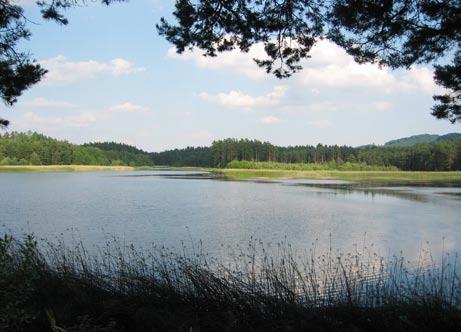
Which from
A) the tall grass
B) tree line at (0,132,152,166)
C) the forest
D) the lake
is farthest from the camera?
tree line at (0,132,152,166)

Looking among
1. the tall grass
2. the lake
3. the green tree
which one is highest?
the green tree

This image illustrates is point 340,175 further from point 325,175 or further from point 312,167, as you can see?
point 312,167

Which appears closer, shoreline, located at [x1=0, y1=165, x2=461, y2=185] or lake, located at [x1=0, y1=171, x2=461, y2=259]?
lake, located at [x1=0, y1=171, x2=461, y2=259]

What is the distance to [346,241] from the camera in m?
16.9

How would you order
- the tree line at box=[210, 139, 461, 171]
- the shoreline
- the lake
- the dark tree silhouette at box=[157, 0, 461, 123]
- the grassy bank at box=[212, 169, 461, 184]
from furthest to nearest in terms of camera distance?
the tree line at box=[210, 139, 461, 171] < the grassy bank at box=[212, 169, 461, 184] < the shoreline < the lake < the dark tree silhouette at box=[157, 0, 461, 123]

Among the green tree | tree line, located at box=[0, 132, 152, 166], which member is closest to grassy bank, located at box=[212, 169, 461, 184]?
the green tree

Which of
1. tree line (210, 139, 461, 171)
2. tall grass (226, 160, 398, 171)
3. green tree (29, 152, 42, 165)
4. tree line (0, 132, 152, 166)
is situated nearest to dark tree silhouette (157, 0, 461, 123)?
tall grass (226, 160, 398, 171)

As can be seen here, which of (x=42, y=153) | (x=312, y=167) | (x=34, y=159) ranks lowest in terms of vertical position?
(x=312, y=167)

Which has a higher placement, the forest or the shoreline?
the forest

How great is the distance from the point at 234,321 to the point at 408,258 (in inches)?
404

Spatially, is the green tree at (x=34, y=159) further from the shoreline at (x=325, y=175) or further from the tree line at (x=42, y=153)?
the shoreline at (x=325, y=175)

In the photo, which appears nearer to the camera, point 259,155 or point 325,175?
point 325,175

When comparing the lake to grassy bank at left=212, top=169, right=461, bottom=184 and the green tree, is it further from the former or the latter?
the green tree

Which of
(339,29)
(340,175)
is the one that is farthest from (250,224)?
(340,175)
